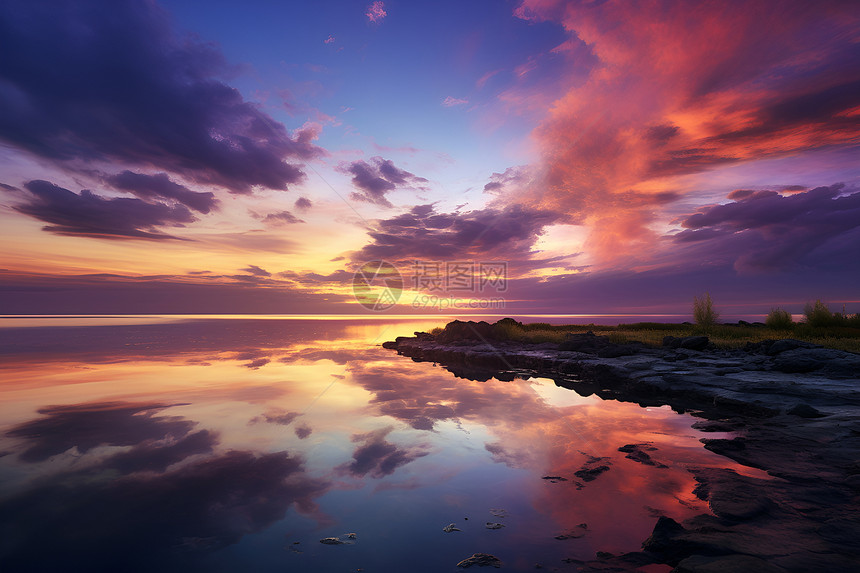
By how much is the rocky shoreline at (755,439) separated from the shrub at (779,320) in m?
13.4

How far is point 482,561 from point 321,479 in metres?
4.07

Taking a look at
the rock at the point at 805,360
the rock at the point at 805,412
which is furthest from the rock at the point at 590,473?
the rock at the point at 805,360

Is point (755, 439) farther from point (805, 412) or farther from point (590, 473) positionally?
point (590, 473)

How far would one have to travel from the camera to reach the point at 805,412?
9.35m

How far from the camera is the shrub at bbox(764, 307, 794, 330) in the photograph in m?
28.0

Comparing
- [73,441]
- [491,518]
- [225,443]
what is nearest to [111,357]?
[73,441]

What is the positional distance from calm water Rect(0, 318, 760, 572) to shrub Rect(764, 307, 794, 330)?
2597 centimetres

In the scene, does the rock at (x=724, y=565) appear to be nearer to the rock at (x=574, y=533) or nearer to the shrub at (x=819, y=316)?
the rock at (x=574, y=533)

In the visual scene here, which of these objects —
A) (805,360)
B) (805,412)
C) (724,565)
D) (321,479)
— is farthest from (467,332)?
(724,565)

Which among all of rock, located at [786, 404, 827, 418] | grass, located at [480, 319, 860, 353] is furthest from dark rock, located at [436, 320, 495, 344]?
rock, located at [786, 404, 827, 418]

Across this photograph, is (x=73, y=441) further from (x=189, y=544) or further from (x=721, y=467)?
(x=721, y=467)

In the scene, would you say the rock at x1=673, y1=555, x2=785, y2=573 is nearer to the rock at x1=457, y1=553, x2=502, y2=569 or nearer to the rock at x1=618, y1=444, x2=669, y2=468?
the rock at x1=457, y1=553, x2=502, y2=569

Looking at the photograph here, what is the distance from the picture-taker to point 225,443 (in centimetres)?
940

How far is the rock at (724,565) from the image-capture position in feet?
11.8
